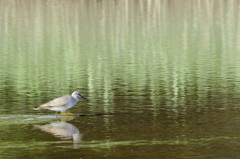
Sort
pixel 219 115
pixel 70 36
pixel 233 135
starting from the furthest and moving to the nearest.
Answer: pixel 70 36, pixel 219 115, pixel 233 135

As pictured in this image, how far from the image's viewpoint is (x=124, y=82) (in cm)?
2395

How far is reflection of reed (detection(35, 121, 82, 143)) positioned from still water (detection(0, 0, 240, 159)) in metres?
0.02

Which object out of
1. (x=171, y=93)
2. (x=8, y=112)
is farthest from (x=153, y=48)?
(x=8, y=112)

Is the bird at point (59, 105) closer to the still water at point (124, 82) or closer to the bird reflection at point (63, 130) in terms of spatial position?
the still water at point (124, 82)

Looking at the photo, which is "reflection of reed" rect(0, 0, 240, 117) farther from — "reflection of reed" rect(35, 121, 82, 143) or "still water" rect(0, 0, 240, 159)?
"reflection of reed" rect(35, 121, 82, 143)

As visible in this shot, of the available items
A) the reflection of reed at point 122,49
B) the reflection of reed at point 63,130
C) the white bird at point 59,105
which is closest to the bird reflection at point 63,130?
the reflection of reed at point 63,130

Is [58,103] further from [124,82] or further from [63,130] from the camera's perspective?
[124,82]

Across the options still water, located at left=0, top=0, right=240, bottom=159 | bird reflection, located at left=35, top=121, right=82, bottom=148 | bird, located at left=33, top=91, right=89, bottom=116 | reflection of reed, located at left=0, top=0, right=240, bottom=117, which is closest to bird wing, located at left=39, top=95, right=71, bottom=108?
bird, located at left=33, top=91, right=89, bottom=116

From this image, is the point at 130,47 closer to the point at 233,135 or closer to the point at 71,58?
the point at 71,58

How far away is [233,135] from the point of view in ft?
50.7

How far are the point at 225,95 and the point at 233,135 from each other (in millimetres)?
5575

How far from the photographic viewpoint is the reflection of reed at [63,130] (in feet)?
51.5

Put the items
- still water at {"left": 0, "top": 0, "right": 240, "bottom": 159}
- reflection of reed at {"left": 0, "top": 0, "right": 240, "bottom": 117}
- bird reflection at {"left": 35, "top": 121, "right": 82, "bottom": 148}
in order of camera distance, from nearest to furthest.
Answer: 1. still water at {"left": 0, "top": 0, "right": 240, "bottom": 159}
2. bird reflection at {"left": 35, "top": 121, "right": 82, "bottom": 148}
3. reflection of reed at {"left": 0, "top": 0, "right": 240, "bottom": 117}

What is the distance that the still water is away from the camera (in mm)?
14938
